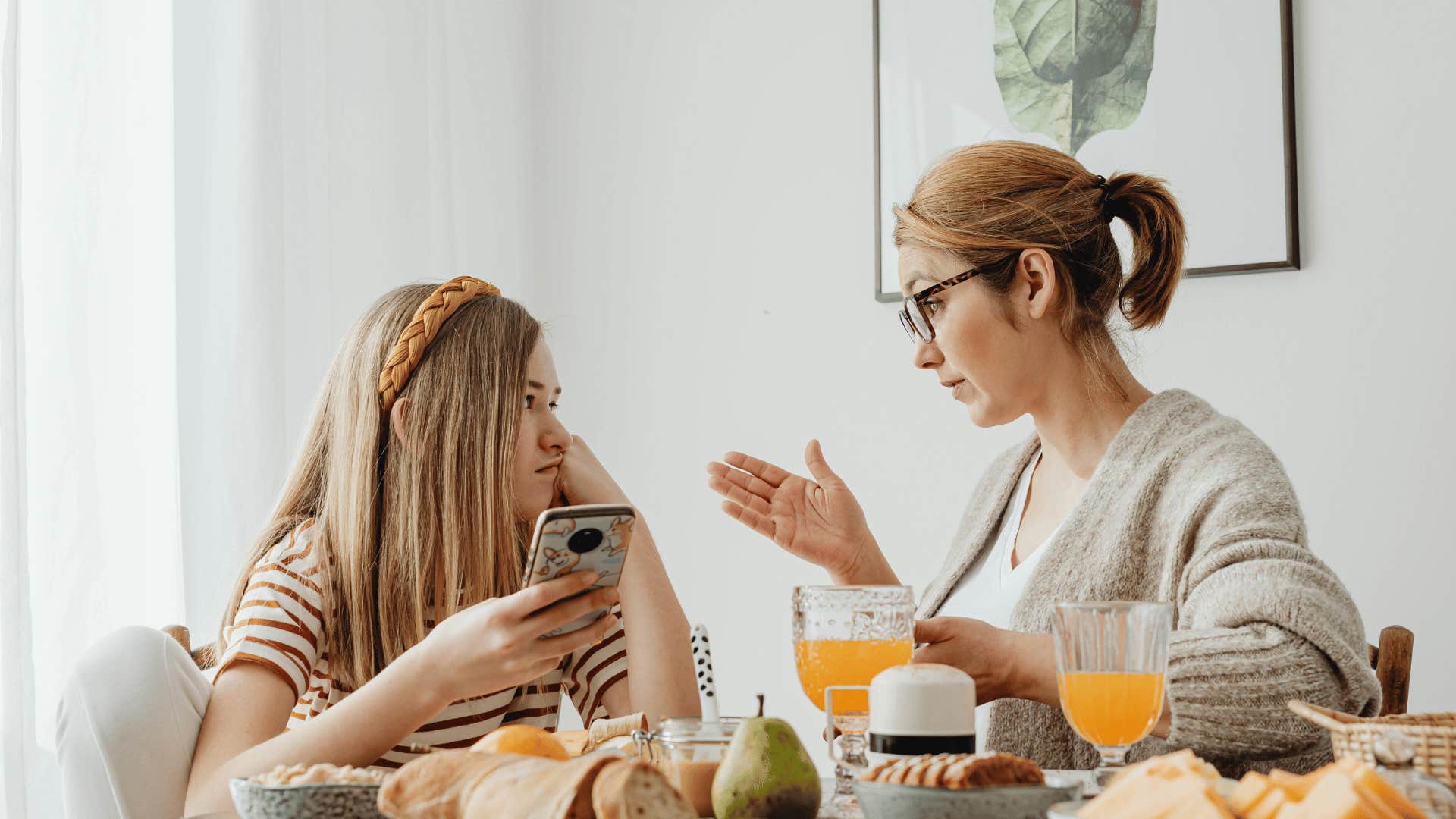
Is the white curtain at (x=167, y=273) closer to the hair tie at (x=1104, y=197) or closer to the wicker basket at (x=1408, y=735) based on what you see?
the hair tie at (x=1104, y=197)

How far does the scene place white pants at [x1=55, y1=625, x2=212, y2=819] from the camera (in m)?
1.06

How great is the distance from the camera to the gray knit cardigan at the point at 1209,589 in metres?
1.17

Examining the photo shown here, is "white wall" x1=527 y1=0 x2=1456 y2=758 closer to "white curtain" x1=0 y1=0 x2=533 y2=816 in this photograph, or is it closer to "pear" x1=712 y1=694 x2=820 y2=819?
"white curtain" x1=0 y1=0 x2=533 y2=816

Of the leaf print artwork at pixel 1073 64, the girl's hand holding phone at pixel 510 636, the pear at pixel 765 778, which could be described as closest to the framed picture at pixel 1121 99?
the leaf print artwork at pixel 1073 64

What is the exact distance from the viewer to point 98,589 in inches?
67.8

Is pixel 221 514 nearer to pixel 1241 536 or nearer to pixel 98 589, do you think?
pixel 98 589

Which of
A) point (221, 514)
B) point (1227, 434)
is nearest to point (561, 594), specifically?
point (1227, 434)

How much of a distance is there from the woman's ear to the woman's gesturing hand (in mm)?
356

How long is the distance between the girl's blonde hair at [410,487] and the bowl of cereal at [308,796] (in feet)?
1.99

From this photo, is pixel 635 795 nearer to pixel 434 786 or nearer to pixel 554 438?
pixel 434 786

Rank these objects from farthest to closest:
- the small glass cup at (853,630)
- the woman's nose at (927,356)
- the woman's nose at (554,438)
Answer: the woman's nose at (927,356) → the woman's nose at (554,438) → the small glass cup at (853,630)

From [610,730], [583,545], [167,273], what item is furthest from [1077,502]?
[167,273]

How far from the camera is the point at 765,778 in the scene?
79 centimetres

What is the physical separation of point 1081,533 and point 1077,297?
33 centimetres
